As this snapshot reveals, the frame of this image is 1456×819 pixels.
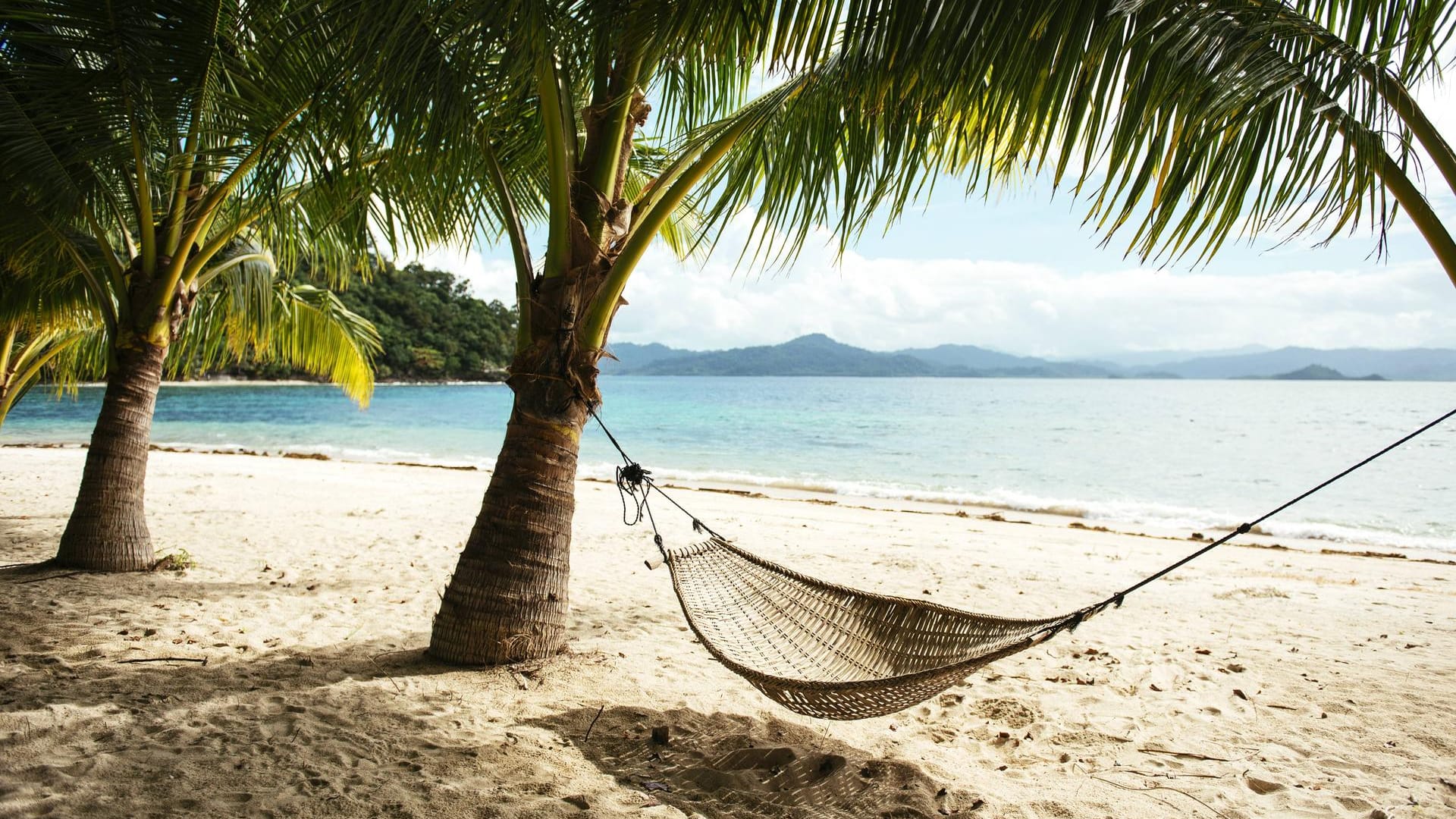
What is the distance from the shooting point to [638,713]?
2.37m

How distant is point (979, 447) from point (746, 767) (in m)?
18.2

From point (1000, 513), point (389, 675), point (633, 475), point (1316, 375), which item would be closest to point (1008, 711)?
point (633, 475)

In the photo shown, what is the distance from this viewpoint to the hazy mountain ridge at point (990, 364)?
334 ft

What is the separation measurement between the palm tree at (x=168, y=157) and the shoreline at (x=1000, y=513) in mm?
6140

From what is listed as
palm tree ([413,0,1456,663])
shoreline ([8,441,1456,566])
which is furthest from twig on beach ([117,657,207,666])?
shoreline ([8,441,1456,566])

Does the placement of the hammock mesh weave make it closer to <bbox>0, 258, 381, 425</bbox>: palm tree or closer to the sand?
the sand

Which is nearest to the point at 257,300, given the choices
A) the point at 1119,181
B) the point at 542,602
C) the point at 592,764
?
the point at 542,602

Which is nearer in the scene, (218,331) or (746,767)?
(746,767)

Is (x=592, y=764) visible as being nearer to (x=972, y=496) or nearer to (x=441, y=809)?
(x=441, y=809)

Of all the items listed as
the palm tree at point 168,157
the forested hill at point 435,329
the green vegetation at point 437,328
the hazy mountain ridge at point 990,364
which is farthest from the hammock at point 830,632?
the hazy mountain ridge at point 990,364

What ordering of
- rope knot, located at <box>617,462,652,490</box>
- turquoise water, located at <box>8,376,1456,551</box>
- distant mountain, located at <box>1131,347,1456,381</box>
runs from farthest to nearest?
distant mountain, located at <box>1131,347,1456,381</box>
turquoise water, located at <box>8,376,1456,551</box>
rope knot, located at <box>617,462,652,490</box>

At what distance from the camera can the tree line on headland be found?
62.3 inches

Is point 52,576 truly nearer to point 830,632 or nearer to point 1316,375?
point 830,632

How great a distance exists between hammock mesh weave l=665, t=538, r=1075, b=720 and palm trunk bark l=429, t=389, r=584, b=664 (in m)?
0.42
